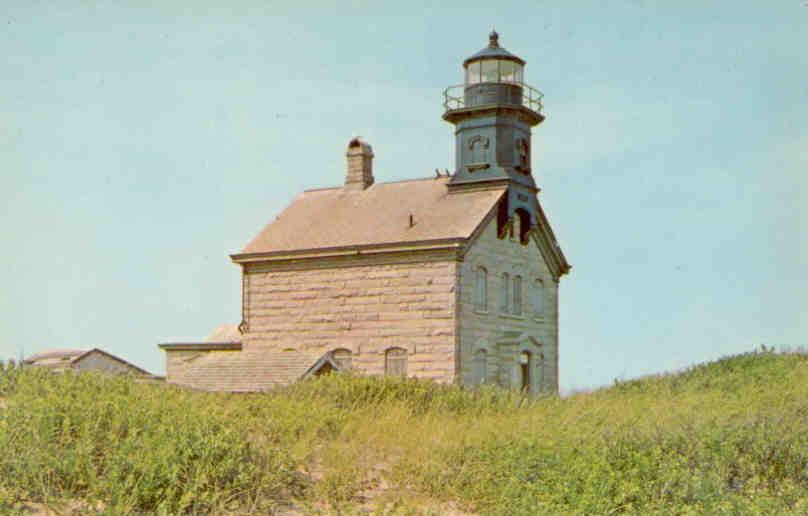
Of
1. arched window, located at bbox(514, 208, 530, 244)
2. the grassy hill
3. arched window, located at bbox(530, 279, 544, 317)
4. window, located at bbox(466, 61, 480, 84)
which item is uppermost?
window, located at bbox(466, 61, 480, 84)

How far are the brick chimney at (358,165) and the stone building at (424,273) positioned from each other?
47mm

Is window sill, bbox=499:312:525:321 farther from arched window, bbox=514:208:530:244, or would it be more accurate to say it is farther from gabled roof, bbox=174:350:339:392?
gabled roof, bbox=174:350:339:392

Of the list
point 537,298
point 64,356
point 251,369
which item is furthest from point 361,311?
point 64,356

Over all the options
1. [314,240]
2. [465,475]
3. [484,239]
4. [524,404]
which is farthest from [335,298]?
[465,475]

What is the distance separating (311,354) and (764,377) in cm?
1160

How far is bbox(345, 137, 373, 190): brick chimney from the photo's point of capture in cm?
3275

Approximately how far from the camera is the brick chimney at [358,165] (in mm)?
32750

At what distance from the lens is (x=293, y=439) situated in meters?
12.5

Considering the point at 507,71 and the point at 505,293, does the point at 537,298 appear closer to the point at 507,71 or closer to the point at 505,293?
the point at 505,293

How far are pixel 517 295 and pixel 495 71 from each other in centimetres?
704

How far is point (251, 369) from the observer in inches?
1045

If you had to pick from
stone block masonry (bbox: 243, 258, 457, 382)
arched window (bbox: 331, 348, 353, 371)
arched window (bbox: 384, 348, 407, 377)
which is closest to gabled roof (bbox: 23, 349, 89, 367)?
stone block masonry (bbox: 243, 258, 457, 382)

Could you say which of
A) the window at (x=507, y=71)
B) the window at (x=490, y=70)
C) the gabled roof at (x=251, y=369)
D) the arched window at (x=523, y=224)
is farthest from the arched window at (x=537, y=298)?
the gabled roof at (x=251, y=369)

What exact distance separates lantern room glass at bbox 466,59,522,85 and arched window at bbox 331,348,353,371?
368 inches
